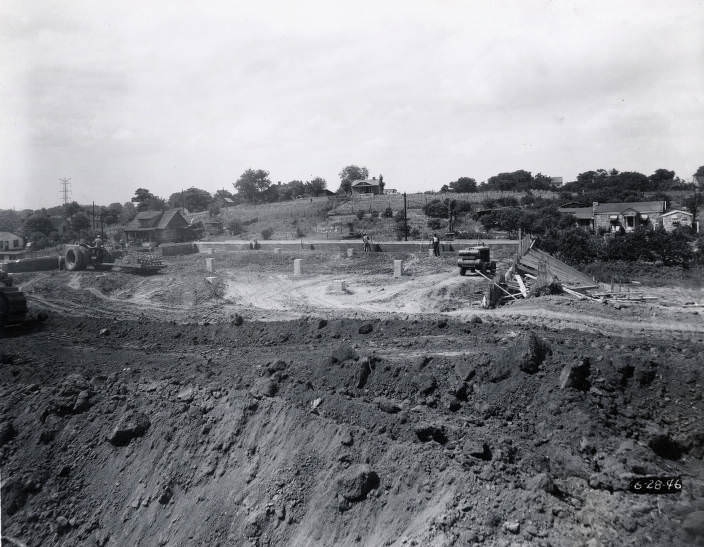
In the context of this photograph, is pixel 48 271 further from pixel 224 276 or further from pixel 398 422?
pixel 398 422

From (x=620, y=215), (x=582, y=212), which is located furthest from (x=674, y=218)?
(x=582, y=212)

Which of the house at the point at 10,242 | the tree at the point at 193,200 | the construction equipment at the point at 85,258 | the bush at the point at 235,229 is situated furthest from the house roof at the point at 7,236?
the tree at the point at 193,200

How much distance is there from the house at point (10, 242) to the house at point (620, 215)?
4862cm

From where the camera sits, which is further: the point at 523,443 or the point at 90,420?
the point at 90,420

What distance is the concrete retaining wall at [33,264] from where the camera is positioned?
26.2 m

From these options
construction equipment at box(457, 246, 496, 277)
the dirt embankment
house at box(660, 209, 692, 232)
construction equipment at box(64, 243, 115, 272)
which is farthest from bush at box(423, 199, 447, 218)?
the dirt embankment

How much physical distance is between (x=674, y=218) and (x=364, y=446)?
43.4 metres

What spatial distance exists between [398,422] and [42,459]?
633cm

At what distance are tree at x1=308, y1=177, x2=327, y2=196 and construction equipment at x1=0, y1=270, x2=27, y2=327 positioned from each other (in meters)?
64.4

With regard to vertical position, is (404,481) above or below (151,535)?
above

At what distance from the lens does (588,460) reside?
596cm

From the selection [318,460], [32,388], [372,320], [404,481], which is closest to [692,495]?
[404,481]

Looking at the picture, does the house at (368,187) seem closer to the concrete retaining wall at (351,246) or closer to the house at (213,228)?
the house at (213,228)
